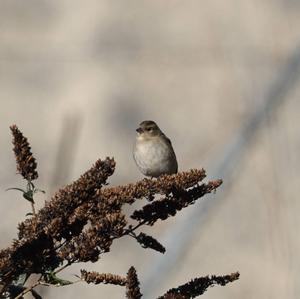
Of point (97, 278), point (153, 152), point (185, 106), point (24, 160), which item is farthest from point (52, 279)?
point (185, 106)

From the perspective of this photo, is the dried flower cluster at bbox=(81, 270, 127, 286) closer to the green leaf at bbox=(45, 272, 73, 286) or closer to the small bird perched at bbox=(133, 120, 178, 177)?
the green leaf at bbox=(45, 272, 73, 286)

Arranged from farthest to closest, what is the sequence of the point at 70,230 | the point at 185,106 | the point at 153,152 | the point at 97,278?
the point at 185,106, the point at 153,152, the point at 97,278, the point at 70,230

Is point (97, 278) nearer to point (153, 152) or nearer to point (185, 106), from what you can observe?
point (153, 152)

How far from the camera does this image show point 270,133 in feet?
14.5

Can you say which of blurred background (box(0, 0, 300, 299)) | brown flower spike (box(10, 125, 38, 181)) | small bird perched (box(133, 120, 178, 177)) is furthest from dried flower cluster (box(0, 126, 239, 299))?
blurred background (box(0, 0, 300, 299))

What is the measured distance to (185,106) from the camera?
4.62m

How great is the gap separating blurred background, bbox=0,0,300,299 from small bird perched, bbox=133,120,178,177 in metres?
0.17

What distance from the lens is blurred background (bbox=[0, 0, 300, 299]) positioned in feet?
14.2

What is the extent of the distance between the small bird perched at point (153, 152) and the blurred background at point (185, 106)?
17 centimetres

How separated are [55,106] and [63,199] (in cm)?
290

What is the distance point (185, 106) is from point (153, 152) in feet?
2.11

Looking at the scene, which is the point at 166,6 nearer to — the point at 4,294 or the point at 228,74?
the point at 228,74

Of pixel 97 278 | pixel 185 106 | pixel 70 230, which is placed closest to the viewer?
pixel 70 230

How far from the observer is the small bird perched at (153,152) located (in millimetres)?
3947
